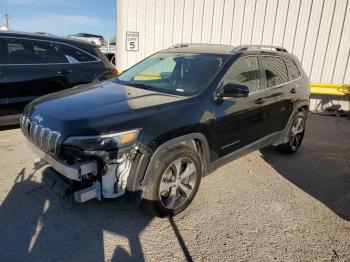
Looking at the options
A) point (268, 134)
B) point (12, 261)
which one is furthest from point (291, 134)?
point (12, 261)

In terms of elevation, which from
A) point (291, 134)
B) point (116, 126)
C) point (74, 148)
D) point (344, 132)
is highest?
point (116, 126)

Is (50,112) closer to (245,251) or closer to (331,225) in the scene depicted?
(245,251)

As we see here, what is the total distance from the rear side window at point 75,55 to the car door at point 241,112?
340 centimetres

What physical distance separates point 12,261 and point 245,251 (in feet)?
6.45

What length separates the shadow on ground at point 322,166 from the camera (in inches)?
153

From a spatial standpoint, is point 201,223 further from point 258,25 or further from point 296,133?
point 258,25

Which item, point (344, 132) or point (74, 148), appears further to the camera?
point (344, 132)

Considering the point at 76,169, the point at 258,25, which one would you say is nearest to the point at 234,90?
the point at 76,169

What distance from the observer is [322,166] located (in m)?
4.91

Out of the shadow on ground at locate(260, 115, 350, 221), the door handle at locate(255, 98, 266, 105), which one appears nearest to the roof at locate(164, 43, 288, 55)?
the door handle at locate(255, 98, 266, 105)

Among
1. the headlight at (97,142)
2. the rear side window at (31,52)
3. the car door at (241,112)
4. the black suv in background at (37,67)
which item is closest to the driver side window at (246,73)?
the car door at (241,112)

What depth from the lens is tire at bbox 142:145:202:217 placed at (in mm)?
2867

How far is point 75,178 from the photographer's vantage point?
102 inches

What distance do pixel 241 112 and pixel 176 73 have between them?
958 millimetres
